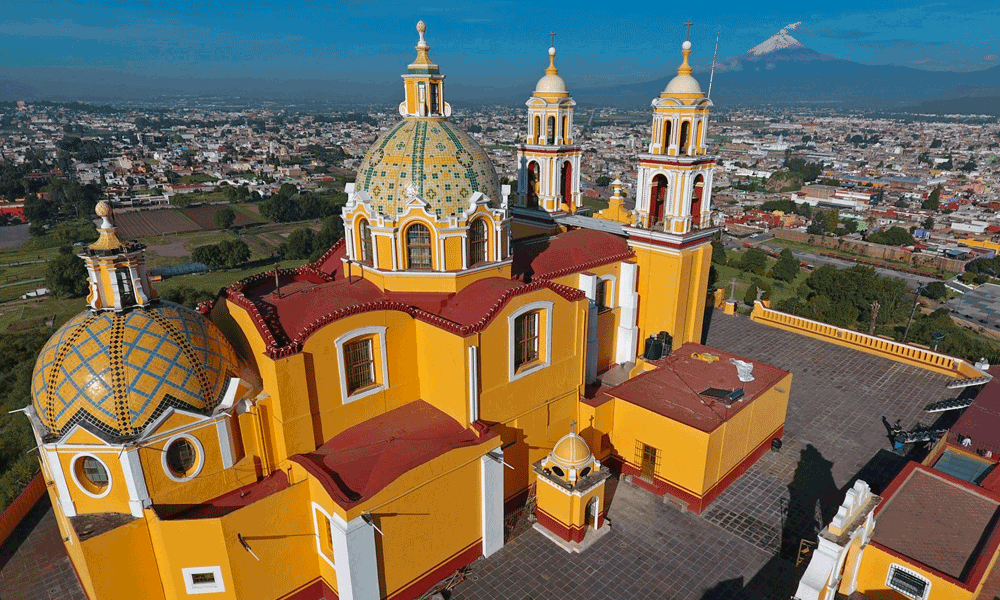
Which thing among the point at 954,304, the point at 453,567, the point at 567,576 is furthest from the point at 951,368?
the point at 954,304

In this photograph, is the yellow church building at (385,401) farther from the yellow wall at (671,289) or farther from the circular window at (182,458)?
the yellow wall at (671,289)

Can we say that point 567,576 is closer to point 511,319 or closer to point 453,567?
point 453,567

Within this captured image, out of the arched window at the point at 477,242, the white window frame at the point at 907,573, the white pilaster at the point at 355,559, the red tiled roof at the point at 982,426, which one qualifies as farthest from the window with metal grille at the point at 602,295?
the white pilaster at the point at 355,559

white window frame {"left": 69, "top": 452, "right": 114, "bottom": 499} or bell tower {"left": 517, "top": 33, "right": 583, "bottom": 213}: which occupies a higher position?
bell tower {"left": 517, "top": 33, "right": 583, "bottom": 213}

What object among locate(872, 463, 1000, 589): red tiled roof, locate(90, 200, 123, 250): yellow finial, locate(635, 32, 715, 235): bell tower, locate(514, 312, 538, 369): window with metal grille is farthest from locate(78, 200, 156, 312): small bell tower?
locate(872, 463, 1000, 589): red tiled roof

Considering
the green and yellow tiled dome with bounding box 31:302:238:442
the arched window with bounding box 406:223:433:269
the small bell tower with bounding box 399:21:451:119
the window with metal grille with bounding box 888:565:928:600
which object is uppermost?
the small bell tower with bounding box 399:21:451:119

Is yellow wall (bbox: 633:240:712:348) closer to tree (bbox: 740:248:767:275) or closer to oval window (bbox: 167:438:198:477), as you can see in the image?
oval window (bbox: 167:438:198:477)

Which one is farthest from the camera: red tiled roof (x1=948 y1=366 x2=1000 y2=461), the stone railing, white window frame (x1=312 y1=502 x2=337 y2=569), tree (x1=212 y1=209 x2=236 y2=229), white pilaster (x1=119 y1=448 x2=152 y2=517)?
tree (x1=212 y1=209 x2=236 y2=229)
